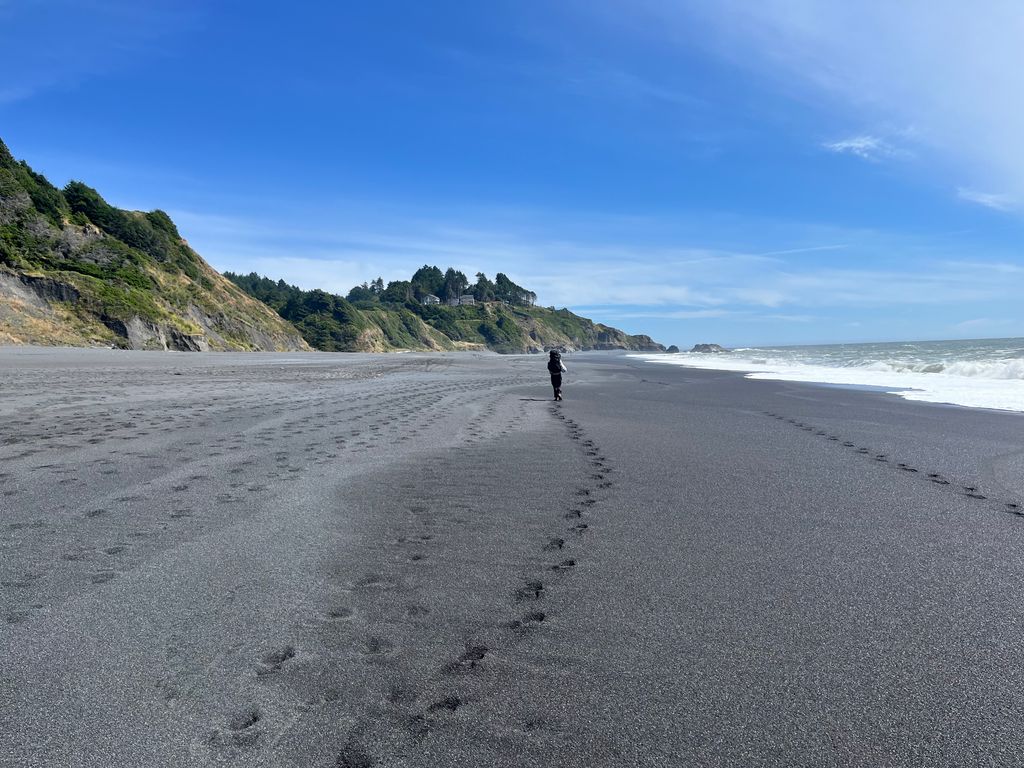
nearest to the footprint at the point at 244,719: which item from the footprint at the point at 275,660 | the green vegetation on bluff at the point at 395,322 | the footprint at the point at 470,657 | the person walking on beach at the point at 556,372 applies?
the footprint at the point at 275,660

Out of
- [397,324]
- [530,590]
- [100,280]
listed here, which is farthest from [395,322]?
[530,590]

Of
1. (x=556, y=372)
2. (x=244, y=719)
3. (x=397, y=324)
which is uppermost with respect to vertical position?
(x=397, y=324)

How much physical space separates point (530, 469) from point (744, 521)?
9.80 feet

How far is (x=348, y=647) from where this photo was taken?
11.0 ft

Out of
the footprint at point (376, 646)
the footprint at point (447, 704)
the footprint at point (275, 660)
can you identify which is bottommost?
the footprint at point (275, 660)

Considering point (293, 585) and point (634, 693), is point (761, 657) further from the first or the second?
point (293, 585)

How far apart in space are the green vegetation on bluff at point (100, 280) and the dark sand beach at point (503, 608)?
42.2 metres

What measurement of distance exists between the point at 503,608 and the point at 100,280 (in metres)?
56.4

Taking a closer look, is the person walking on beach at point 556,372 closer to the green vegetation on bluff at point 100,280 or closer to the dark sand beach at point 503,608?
the dark sand beach at point 503,608

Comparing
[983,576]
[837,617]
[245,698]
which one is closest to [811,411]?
[983,576]

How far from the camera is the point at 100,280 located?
162ft

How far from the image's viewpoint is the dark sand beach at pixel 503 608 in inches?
104

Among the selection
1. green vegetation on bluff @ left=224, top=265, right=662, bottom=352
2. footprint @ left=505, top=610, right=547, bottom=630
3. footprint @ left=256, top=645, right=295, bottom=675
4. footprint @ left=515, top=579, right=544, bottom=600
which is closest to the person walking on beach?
footprint @ left=515, top=579, right=544, bottom=600

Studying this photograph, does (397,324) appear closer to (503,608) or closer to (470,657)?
(503,608)
